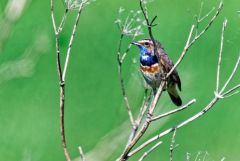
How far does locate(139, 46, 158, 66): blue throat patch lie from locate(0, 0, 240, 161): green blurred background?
131cm

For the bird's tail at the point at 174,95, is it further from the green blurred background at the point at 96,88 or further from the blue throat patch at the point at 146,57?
the green blurred background at the point at 96,88

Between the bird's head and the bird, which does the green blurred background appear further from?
the bird's head

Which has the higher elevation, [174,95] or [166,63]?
[166,63]

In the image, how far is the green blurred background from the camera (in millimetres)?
5840

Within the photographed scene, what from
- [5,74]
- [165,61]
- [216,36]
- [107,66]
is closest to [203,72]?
[216,36]

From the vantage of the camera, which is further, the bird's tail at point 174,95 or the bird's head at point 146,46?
the bird's tail at point 174,95

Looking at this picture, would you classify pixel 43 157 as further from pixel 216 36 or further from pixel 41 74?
pixel 216 36

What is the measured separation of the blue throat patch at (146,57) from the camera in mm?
4039

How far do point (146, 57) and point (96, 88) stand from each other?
7.63 feet

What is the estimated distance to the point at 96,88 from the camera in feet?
20.9

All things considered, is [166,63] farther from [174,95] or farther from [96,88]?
[96,88]

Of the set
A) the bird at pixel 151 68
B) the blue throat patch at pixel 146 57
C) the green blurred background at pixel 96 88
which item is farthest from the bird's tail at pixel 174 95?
the green blurred background at pixel 96 88

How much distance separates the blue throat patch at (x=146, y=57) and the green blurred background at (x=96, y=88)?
131cm

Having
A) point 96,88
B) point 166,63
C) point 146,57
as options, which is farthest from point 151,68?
point 96,88
